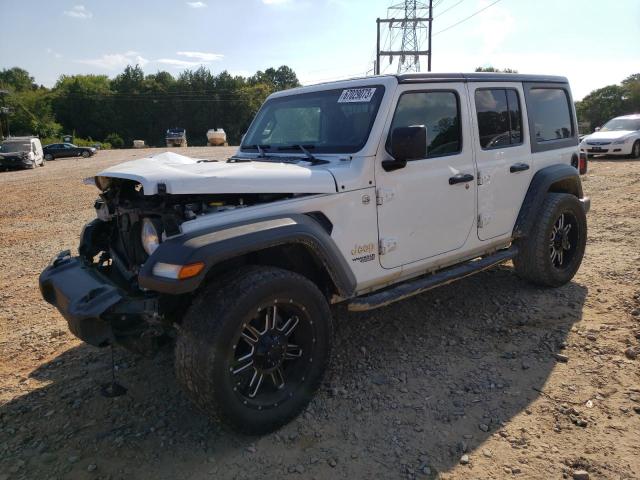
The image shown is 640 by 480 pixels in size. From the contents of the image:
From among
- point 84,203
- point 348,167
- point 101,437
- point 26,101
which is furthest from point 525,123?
point 26,101

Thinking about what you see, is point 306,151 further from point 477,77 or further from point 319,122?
point 477,77

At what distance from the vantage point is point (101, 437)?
2914mm

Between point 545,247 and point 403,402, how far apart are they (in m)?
2.36

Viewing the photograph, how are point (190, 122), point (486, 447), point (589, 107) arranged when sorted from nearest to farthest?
point (486, 447), point (589, 107), point (190, 122)

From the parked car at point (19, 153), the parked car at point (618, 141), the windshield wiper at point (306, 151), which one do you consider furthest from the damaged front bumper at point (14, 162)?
the windshield wiper at point (306, 151)

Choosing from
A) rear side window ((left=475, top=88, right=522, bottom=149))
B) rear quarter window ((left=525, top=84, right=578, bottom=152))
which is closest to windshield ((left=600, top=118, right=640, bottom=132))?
rear quarter window ((left=525, top=84, right=578, bottom=152))

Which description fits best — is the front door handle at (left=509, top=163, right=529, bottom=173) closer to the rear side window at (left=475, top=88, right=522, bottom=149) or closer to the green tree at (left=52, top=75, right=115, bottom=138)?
the rear side window at (left=475, top=88, right=522, bottom=149)

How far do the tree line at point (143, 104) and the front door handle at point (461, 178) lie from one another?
65642 millimetres

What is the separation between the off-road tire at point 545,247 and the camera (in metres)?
4.61

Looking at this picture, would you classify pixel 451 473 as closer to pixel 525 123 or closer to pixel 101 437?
pixel 101 437

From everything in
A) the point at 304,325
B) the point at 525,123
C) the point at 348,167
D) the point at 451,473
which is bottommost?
the point at 451,473

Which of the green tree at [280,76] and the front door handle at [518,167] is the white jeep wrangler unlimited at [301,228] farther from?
the green tree at [280,76]

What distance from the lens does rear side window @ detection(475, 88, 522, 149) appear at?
4.11m

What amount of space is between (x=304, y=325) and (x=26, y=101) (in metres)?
73.7
